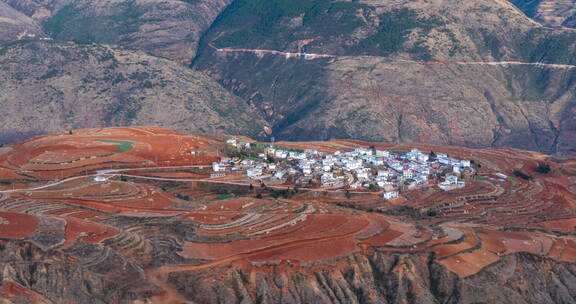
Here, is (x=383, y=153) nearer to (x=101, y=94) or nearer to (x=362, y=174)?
(x=362, y=174)

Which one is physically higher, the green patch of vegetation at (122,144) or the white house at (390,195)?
the green patch of vegetation at (122,144)

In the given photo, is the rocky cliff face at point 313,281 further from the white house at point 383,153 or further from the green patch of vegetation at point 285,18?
the green patch of vegetation at point 285,18

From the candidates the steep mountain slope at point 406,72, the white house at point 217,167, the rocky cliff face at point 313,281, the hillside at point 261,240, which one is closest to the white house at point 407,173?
the hillside at point 261,240

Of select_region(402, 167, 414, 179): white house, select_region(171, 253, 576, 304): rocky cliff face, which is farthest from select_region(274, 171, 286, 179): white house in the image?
select_region(171, 253, 576, 304): rocky cliff face

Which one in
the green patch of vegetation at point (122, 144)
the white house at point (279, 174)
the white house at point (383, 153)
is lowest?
the white house at point (383, 153)

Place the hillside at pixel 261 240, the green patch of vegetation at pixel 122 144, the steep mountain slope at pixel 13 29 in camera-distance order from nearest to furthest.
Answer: the hillside at pixel 261 240, the green patch of vegetation at pixel 122 144, the steep mountain slope at pixel 13 29

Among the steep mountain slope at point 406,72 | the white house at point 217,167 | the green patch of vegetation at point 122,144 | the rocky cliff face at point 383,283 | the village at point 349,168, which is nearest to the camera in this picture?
the rocky cliff face at point 383,283

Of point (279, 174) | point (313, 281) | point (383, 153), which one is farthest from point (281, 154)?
point (313, 281)

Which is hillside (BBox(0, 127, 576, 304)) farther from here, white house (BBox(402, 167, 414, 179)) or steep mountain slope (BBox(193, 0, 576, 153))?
steep mountain slope (BBox(193, 0, 576, 153))
